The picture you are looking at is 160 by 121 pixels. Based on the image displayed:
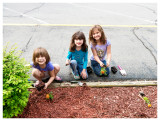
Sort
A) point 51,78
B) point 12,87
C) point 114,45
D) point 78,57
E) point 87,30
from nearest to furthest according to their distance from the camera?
1. point 12,87
2. point 51,78
3. point 78,57
4. point 114,45
5. point 87,30

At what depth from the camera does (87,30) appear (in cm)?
596

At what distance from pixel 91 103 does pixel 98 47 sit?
137 centimetres

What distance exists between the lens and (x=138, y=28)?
20.4ft

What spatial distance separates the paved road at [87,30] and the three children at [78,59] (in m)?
0.29

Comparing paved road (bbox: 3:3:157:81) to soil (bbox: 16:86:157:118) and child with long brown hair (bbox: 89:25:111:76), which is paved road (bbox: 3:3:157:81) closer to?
child with long brown hair (bbox: 89:25:111:76)

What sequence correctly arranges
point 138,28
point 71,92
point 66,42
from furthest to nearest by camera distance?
point 138,28 → point 66,42 → point 71,92

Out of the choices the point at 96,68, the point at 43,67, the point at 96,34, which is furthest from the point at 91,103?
the point at 96,34

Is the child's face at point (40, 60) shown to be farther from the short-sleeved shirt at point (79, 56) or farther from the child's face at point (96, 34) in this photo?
the child's face at point (96, 34)

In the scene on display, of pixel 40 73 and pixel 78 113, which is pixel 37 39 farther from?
pixel 78 113

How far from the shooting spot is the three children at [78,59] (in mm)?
2910

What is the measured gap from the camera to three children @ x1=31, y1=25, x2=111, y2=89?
2.91 m

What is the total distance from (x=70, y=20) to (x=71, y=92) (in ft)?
15.9

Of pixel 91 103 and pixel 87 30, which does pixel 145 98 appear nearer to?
pixel 91 103

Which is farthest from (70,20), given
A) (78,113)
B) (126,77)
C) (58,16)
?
(78,113)
